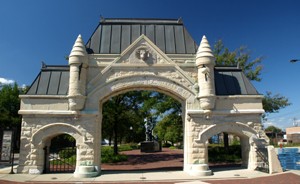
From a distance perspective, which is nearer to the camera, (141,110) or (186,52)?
(186,52)

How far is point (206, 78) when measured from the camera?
13555mm

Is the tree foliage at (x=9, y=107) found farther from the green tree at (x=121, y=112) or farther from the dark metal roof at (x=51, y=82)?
the dark metal roof at (x=51, y=82)

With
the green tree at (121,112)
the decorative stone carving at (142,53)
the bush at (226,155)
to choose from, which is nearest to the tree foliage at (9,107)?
the green tree at (121,112)

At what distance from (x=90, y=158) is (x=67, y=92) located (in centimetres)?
386

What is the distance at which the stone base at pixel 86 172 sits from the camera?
40.3 ft

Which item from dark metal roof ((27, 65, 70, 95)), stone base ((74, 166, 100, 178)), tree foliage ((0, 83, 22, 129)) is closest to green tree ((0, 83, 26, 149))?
tree foliage ((0, 83, 22, 129))

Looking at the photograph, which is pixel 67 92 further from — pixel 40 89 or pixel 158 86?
pixel 158 86

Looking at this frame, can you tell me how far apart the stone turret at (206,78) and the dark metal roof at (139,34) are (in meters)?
1.18

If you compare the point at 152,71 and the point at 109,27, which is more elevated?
the point at 109,27

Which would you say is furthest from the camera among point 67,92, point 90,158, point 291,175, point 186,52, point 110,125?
point 110,125

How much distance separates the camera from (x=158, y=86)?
45.4ft

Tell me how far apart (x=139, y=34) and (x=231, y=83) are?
21.0 feet

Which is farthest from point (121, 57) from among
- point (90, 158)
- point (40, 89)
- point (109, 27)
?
point (90, 158)

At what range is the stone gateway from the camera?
13.0m
